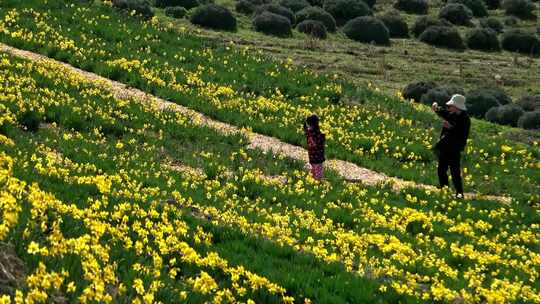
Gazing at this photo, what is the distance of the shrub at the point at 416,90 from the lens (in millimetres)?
37469

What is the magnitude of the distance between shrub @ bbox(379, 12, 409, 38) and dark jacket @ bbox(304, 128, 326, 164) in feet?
141

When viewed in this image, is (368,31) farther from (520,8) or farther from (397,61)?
(520,8)

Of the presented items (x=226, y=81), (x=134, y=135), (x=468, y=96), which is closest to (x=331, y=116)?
(x=226, y=81)

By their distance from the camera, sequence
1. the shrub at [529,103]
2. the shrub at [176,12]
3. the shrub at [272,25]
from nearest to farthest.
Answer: the shrub at [529,103] < the shrub at [272,25] < the shrub at [176,12]

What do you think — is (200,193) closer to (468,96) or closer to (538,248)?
(538,248)

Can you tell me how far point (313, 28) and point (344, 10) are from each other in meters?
10.8

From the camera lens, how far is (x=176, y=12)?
5162 cm

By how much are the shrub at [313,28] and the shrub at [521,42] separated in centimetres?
1624

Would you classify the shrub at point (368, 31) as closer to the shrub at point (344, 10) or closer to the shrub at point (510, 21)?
the shrub at point (344, 10)

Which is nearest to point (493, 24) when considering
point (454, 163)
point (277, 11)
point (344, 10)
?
point (344, 10)

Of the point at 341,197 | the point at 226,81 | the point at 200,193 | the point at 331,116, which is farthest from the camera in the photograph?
the point at 226,81

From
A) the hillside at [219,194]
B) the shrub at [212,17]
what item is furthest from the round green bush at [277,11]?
the hillside at [219,194]

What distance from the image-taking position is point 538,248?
48.4 ft

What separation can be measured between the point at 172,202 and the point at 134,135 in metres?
5.76
